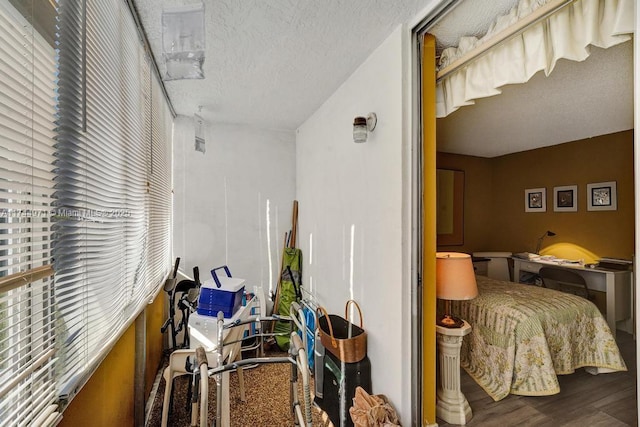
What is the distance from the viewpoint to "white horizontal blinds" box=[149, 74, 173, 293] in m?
2.27

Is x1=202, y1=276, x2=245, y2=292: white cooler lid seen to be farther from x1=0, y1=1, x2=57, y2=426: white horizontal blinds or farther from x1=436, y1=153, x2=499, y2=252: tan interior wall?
x1=436, y1=153, x2=499, y2=252: tan interior wall

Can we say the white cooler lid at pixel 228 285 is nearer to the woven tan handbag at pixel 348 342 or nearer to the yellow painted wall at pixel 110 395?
the yellow painted wall at pixel 110 395

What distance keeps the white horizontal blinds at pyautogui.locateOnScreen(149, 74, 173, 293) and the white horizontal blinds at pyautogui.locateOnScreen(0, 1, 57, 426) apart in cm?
139

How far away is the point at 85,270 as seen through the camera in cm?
109

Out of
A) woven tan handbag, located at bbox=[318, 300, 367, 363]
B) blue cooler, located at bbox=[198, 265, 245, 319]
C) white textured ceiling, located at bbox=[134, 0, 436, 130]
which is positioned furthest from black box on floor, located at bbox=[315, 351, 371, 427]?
white textured ceiling, located at bbox=[134, 0, 436, 130]

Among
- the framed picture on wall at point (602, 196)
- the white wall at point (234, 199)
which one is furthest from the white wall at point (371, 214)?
the framed picture on wall at point (602, 196)

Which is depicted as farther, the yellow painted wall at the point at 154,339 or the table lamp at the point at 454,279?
the yellow painted wall at the point at 154,339

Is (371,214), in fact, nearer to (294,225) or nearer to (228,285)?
(228,285)

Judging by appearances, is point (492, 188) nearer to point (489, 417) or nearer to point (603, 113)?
point (603, 113)

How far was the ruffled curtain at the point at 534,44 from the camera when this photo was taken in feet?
3.99

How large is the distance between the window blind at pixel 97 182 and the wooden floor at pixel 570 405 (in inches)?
82.2

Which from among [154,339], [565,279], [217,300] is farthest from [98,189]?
[565,279]

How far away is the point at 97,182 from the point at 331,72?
1.78 m

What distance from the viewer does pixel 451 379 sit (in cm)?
208
